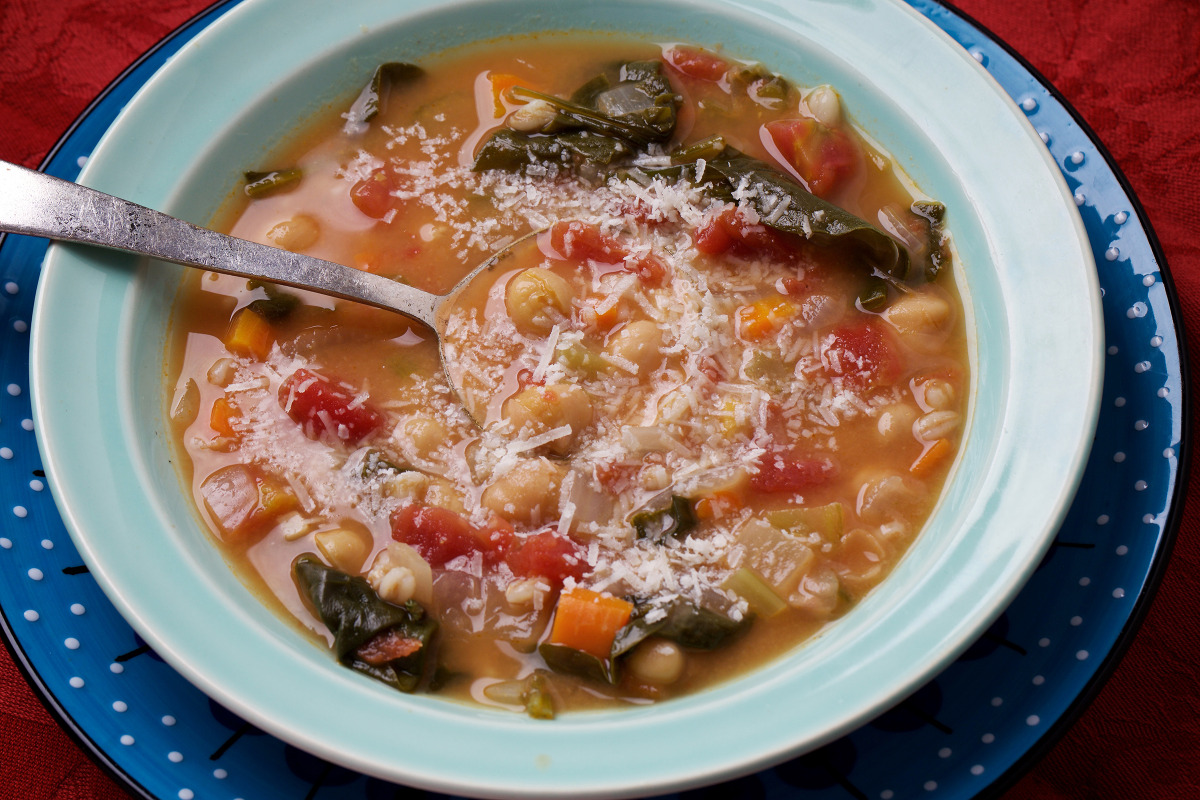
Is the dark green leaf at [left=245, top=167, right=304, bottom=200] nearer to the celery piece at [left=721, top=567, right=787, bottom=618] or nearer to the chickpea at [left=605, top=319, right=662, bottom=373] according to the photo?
the chickpea at [left=605, top=319, right=662, bottom=373]

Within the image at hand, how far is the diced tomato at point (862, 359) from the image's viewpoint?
12.0 feet

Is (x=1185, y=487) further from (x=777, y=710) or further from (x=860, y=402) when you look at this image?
(x=777, y=710)

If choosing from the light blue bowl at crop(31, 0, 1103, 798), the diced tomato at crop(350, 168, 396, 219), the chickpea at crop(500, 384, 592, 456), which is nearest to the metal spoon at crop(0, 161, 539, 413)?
the light blue bowl at crop(31, 0, 1103, 798)

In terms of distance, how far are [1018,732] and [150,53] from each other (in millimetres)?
4054

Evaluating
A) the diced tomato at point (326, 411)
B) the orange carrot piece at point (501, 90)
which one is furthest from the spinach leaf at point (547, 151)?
the diced tomato at point (326, 411)

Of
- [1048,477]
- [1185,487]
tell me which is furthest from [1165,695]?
[1048,477]

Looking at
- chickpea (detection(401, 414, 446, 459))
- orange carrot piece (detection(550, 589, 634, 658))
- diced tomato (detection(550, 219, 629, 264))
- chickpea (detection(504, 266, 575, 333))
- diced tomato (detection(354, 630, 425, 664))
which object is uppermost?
diced tomato (detection(550, 219, 629, 264))

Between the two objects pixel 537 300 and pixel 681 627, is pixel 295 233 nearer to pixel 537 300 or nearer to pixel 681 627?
A: pixel 537 300

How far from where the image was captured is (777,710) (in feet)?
9.08

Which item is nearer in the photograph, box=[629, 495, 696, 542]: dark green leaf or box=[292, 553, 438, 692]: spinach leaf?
box=[292, 553, 438, 692]: spinach leaf

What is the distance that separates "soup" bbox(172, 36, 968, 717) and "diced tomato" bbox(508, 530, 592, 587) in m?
0.01

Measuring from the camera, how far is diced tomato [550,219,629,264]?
3.89 meters

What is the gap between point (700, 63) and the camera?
4098 millimetres

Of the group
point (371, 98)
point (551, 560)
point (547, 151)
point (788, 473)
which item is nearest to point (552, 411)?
point (551, 560)
